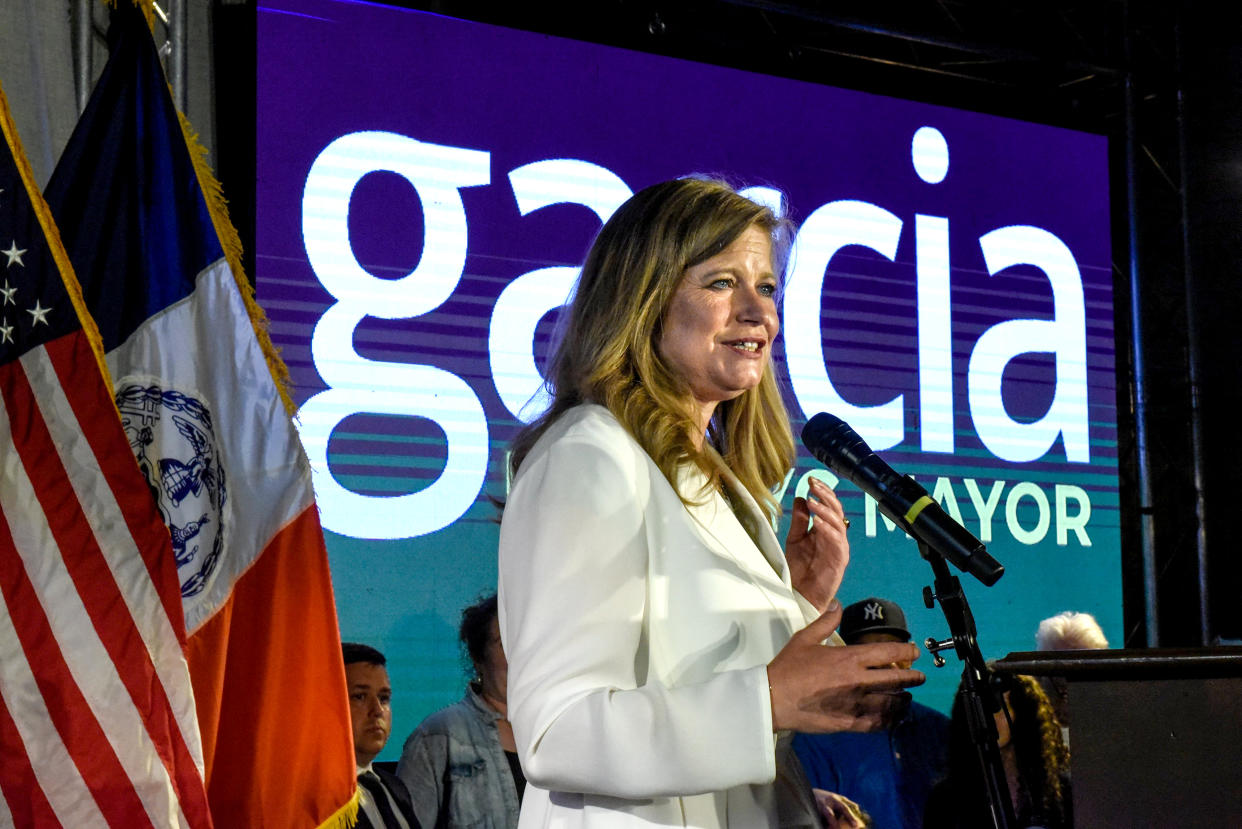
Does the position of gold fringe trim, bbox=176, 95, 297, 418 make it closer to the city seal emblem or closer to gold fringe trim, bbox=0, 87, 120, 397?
the city seal emblem

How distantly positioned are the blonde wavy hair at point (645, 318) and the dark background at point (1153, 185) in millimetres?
3399

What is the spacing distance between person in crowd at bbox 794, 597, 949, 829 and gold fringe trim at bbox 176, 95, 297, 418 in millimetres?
1926

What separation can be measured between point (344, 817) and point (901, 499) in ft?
5.70

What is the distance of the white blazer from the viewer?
4.35 ft

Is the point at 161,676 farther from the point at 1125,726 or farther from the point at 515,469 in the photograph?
the point at 1125,726

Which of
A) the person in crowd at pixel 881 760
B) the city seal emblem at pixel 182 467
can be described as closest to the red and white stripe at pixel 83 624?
the city seal emblem at pixel 182 467

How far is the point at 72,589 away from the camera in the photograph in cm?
251

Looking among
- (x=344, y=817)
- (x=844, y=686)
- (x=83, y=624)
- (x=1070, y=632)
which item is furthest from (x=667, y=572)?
(x=1070, y=632)

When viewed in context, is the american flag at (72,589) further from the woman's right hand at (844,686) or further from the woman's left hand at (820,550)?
the woman's right hand at (844,686)

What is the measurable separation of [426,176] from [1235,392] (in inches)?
126

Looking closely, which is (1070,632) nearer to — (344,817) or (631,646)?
(344,817)

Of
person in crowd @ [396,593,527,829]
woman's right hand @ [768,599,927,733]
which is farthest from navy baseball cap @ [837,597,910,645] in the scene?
woman's right hand @ [768,599,927,733]

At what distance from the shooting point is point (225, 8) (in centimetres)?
389

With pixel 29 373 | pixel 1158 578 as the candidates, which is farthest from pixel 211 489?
pixel 1158 578
